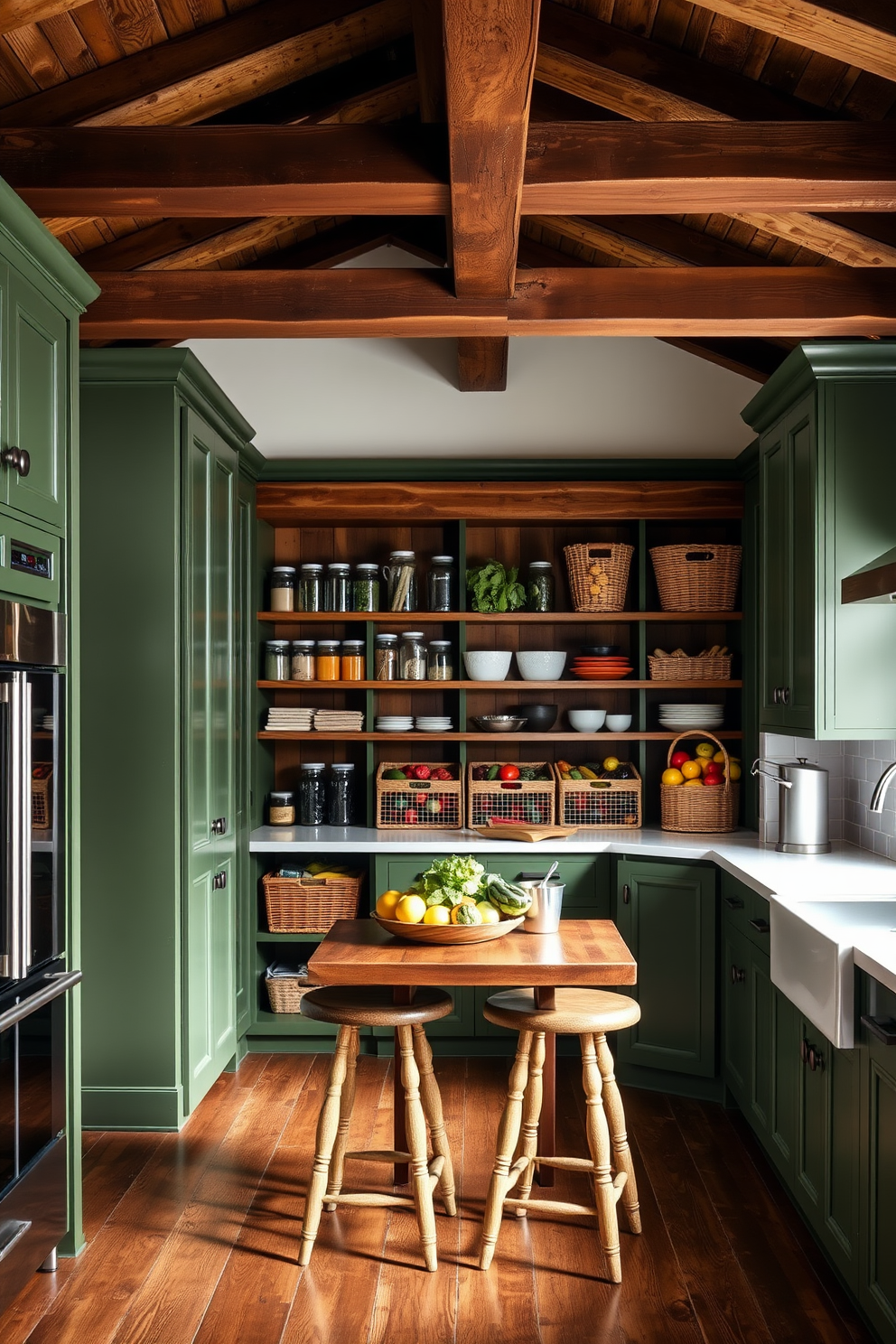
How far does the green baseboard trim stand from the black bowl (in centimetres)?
214

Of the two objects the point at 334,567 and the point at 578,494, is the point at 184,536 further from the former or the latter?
the point at 578,494

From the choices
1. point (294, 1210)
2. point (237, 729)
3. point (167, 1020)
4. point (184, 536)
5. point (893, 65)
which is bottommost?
point (294, 1210)

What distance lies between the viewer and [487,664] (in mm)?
4902

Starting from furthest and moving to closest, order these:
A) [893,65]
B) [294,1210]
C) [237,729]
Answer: [237,729] < [294,1210] < [893,65]

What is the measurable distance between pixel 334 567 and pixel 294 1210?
8.58 feet

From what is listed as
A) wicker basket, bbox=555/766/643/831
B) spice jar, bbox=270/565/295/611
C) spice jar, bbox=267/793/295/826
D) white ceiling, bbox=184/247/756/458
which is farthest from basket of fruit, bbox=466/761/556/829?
white ceiling, bbox=184/247/756/458

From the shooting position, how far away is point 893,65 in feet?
8.38

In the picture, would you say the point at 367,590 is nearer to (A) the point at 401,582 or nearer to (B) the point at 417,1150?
(A) the point at 401,582

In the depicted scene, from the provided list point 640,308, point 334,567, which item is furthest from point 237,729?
point 640,308

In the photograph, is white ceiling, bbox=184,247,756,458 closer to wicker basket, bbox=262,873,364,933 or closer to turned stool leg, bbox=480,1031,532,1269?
wicker basket, bbox=262,873,364,933

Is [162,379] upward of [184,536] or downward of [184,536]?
upward

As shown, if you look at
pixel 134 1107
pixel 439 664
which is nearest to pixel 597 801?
pixel 439 664

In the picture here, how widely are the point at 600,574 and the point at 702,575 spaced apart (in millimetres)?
434

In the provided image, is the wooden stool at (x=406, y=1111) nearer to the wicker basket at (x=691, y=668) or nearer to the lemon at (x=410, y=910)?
the lemon at (x=410, y=910)
